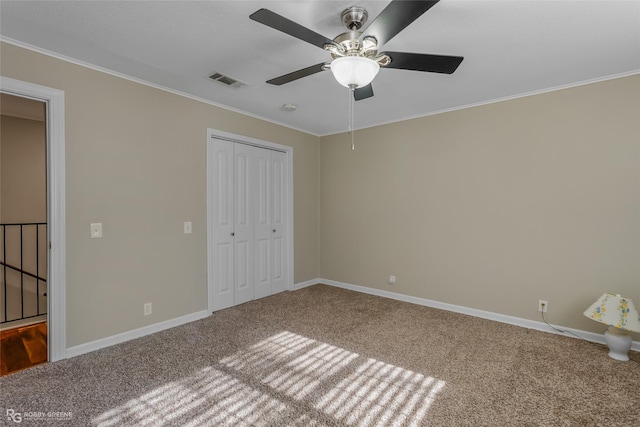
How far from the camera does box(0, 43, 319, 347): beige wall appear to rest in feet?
8.45

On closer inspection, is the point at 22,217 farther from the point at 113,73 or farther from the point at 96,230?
the point at 113,73

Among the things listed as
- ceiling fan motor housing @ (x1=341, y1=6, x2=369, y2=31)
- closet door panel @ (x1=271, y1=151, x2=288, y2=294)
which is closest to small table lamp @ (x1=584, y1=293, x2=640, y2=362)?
ceiling fan motor housing @ (x1=341, y1=6, x2=369, y2=31)

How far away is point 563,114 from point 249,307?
13.1 feet

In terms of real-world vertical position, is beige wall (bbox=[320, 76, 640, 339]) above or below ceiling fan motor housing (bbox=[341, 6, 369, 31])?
below

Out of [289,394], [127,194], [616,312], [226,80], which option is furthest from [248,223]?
[616,312]

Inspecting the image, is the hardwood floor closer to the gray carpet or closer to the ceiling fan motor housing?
the gray carpet

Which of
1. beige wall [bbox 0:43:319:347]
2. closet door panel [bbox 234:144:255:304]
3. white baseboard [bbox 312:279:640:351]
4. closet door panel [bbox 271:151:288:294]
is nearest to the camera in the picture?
beige wall [bbox 0:43:319:347]

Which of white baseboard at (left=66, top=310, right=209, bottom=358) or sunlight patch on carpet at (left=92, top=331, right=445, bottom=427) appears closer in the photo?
sunlight patch on carpet at (left=92, top=331, right=445, bottom=427)

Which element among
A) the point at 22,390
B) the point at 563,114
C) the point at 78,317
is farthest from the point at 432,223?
the point at 22,390

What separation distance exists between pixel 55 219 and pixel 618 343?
4658 millimetres

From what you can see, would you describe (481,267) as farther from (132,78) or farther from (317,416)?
(132,78)

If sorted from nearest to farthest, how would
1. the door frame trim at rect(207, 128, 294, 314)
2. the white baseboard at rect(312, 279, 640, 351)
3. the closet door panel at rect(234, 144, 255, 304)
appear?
the white baseboard at rect(312, 279, 640, 351) < the door frame trim at rect(207, 128, 294, 314) < the closet door panel at rect(234, 144, 255, 304)

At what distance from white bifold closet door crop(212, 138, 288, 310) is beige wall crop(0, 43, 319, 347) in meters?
0.28

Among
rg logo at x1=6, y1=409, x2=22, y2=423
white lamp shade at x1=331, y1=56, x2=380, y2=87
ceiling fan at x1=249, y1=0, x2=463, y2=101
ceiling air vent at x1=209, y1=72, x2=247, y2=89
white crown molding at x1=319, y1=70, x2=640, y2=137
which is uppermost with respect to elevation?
ceiling air vent at x1=209, y1=72, x2=247, y2=89
